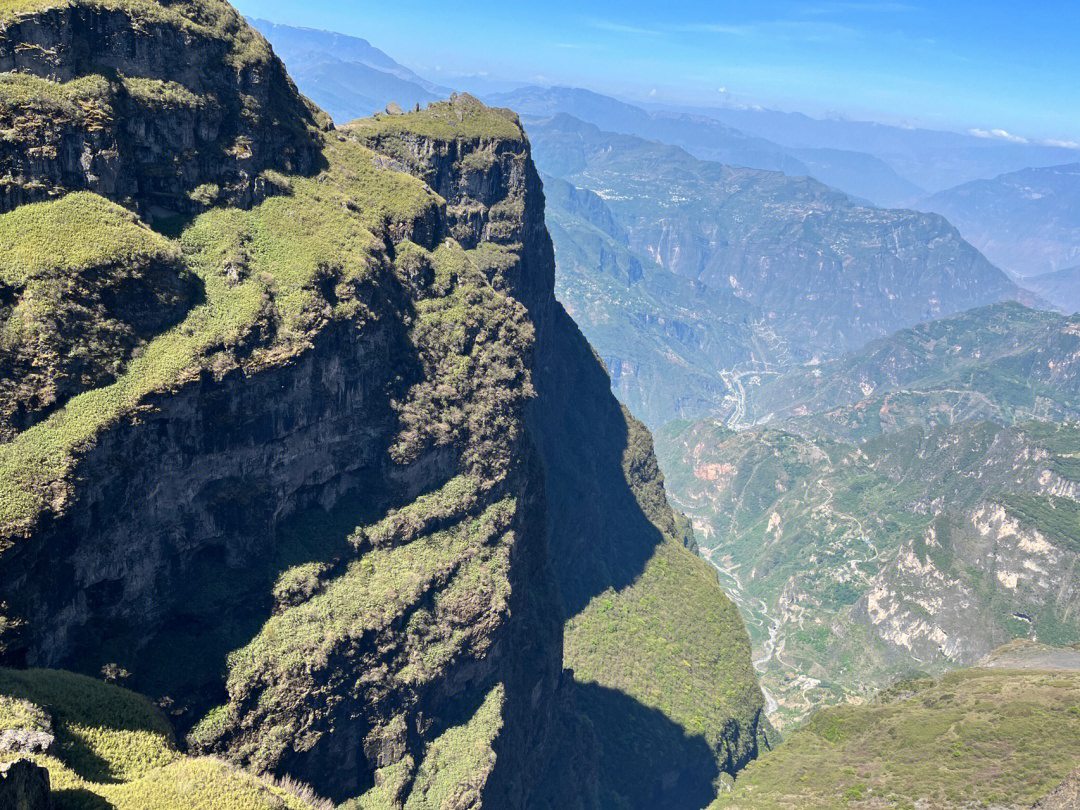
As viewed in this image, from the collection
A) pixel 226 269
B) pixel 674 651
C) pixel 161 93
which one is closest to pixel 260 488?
pixel 226 269

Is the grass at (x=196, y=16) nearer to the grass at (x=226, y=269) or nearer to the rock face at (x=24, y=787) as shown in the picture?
the grass at (x=226, y=269)

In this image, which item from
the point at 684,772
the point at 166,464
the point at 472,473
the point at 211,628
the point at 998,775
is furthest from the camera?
the point at 684,772

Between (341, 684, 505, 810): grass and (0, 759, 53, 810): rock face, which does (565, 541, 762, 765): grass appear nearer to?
(341, 684, 505, 810): grass

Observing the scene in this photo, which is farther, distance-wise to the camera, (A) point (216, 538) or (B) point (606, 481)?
(B) point (606, 481)

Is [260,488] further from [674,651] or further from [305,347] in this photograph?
[674,651]

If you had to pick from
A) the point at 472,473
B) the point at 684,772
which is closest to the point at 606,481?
the point at 684,772

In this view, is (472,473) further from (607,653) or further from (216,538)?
(607,653)

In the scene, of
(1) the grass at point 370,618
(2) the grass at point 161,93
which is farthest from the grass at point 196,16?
(1) the grass at point 370,618
